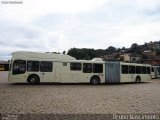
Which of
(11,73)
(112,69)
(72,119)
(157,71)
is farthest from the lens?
(157,71)

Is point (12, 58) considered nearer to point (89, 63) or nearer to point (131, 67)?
point (89, 63)

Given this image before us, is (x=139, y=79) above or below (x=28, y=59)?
below

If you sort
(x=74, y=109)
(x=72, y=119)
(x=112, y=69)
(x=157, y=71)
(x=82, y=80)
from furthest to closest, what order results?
→ 1. (x=157, y=71)
2. (x=112, y=69)
3. (x=82, y=80)
4. (x=74, y=109)
5. (x=72, y=119)

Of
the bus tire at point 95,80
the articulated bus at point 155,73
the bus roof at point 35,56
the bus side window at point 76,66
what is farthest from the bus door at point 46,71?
the articulated bus at point 155,73

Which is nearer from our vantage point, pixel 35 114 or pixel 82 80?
pixel 35 114

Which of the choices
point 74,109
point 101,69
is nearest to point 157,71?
point 101,69

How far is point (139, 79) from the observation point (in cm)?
2928

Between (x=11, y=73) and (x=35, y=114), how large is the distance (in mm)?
13645

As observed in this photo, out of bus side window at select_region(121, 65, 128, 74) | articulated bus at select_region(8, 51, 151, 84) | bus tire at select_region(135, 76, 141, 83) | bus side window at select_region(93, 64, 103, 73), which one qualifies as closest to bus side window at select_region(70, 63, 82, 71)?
articulated bus at select_region(8, 51, 151, 84)

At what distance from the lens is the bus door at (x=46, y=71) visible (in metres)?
22.5

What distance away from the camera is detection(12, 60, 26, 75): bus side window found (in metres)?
21.5

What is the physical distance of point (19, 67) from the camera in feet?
71.1

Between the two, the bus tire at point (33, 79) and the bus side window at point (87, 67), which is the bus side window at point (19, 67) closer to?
the bus tire at point (33, 79)

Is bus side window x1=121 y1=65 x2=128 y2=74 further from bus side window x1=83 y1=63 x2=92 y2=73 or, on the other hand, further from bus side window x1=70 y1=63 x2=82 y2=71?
bus side window x1=70 y1=63 x2=82 y2=71
